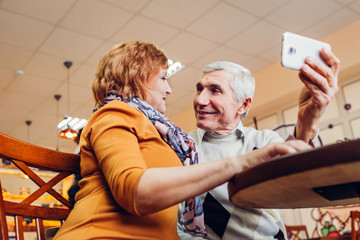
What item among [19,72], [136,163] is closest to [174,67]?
[19,72]

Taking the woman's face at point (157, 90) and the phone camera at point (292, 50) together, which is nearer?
the phone camera at point (292, 50)

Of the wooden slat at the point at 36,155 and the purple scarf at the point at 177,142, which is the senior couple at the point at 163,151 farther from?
the wooden slat at the point at 36,155

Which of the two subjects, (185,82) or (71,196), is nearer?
(71,196)

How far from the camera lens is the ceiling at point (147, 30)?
4129 mm

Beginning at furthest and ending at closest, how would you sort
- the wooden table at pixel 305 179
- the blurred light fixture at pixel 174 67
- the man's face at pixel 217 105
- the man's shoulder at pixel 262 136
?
1. the blurred light fixture at pixel 174 67
2. the man's face at pixel 217 105
3. the man's shoulder at pixel 262 136
4. the wooden table at pixel 305 179

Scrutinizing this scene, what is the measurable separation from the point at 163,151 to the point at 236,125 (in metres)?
0.74

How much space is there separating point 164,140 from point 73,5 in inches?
132

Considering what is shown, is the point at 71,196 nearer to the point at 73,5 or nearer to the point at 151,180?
the point at 151,180

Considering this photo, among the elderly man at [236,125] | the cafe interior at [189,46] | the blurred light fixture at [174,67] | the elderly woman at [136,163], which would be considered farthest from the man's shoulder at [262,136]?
the blurred light fixture at [174,67]

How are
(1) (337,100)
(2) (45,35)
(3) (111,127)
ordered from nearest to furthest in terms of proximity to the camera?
(3) (111,127), (2) (45,35), (1) (337,100)

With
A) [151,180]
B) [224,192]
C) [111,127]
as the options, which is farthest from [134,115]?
[224,192]

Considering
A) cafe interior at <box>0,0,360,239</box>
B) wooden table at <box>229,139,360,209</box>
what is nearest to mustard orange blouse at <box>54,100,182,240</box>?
wooden table at <box>229,139,360,209</box>

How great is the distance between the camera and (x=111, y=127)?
3.03 ft

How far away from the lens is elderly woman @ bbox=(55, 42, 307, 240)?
30.8 inches
